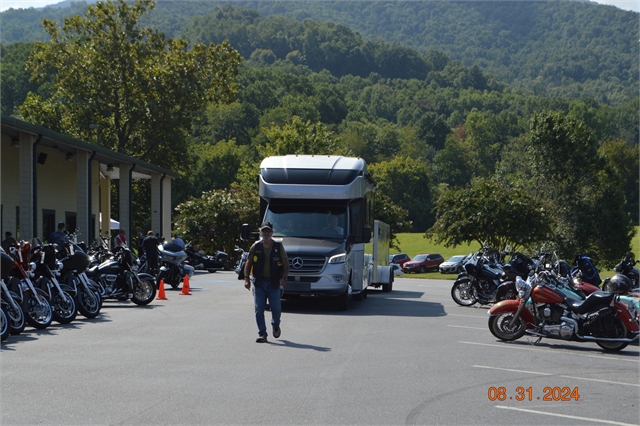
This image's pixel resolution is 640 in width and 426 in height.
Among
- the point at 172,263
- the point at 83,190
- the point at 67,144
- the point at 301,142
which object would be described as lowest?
the point at 172,263

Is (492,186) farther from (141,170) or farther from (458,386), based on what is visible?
(458,386)

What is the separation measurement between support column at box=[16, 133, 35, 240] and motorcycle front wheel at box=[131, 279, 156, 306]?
7479 mm

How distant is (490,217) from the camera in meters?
44.2

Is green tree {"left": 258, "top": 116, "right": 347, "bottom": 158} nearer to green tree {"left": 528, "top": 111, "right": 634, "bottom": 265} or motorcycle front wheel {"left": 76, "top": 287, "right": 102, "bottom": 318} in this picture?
green tree {"left": 528, "top": 111, "right": 634, "bottom": 265}

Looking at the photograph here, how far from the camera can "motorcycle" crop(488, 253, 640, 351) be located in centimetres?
1370

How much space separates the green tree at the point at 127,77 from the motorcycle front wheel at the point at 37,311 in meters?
38.3

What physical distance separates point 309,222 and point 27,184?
10.5m

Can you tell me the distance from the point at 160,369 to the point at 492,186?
121ft

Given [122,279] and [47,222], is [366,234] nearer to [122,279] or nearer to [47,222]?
[122,279]

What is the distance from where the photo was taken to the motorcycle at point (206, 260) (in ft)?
139

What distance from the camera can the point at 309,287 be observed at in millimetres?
19453

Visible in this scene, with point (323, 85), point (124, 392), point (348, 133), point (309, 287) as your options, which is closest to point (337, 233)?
point (309, 287)

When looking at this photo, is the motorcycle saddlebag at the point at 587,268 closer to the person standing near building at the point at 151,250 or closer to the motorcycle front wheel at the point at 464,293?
the motorcycle front wheel at the point at 464,293

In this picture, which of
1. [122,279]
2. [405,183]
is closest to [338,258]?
[122,279]
